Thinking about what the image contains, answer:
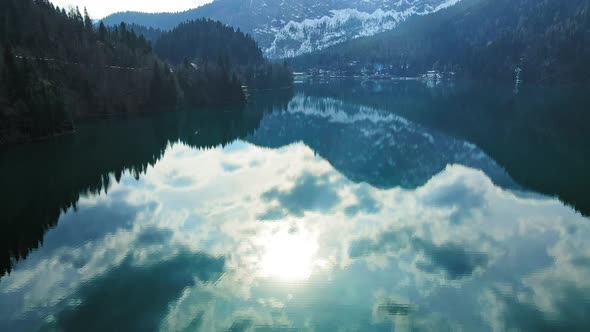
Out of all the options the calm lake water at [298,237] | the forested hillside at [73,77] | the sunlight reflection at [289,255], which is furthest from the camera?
the forested hillside at [73,77]

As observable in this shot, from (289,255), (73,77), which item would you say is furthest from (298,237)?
(73,77)

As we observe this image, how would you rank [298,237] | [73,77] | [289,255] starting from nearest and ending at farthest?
[289,255] < [298,237] < [73,77]

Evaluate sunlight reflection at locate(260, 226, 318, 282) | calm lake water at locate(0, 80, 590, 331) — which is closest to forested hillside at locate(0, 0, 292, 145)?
calm lake water at locate(0, 80, 590, 331)

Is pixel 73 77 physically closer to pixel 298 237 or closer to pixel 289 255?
pixel 298 237

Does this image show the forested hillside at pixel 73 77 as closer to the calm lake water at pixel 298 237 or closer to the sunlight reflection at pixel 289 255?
the calm lake water at pixel 298 237

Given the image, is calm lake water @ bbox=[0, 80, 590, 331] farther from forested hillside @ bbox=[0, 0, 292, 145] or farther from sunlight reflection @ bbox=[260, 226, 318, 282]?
forested hillside @ bbox=[0, 0, 292, 145]

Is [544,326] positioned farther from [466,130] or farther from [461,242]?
[466,130]

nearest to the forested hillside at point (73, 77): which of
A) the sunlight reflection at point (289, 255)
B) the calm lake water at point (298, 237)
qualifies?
the calm lake water at point (298, 237)
